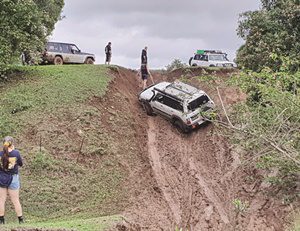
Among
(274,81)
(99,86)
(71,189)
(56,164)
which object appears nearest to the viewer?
(274,81)

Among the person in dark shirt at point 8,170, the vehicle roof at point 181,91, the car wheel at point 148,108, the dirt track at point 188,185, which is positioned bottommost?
the dirt track at point 188,185

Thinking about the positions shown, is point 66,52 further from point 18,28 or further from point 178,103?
point 178,103

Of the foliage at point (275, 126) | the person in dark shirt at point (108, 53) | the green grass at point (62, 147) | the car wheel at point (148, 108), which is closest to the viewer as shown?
the foliage at point (275, 126)

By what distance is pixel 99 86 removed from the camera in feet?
70.5

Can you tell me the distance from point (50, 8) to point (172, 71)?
757cm

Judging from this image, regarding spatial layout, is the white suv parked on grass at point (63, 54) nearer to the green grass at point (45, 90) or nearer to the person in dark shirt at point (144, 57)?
the green grass at point (45, 90)

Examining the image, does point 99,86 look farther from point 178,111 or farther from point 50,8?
point 50,8

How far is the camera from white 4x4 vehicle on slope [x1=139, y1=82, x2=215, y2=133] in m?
19.2

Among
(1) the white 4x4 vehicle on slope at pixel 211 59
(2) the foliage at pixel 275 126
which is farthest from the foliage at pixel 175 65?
(2) the foliage at pixel 275 126

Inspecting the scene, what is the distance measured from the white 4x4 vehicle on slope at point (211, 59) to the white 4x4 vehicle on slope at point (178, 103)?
872 cm

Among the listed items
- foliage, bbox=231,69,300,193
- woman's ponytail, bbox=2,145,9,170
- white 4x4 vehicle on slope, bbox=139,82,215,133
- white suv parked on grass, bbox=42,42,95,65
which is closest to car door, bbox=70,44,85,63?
white suv parked on grass, bbox=42,42,95,65

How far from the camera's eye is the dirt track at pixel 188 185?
13.8 metres

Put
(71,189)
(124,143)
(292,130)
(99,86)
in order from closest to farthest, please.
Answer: (292,130) < (71,189) < (124,143) < (99,86)

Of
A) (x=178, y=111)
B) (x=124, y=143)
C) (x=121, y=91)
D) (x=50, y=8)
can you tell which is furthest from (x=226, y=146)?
(x=50, y=8)
